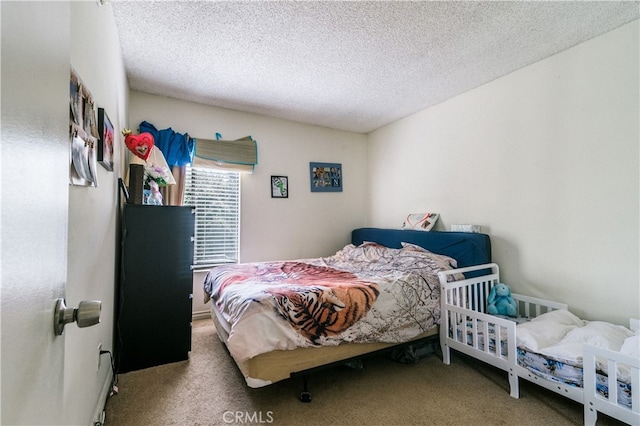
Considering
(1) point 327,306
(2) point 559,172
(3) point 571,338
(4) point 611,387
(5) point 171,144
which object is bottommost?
(4) point 611,387

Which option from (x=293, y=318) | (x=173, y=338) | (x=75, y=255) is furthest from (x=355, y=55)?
(x=173, y=338)

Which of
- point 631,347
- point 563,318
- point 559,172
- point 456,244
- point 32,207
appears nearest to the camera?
point 32,207

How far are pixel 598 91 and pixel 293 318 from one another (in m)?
2.87

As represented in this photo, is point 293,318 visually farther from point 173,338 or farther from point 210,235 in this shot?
point 210,235

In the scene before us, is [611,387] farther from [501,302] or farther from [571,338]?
[501,302]

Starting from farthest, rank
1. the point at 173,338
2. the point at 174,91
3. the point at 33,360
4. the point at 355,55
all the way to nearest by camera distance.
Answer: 1. the point at 174,91
2. the point at 355,55
3. the point at 173,338
4. the point at 33,360

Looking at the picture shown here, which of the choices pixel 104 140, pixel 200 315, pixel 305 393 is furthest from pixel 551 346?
pixel 200 315

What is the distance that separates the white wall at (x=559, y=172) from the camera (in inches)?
82.0

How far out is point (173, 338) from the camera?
7.70 ft

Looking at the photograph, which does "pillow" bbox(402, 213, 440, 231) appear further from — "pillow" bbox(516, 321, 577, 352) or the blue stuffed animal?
"pillow" bbox(516, 321, 577, 352)

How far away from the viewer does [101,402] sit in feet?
5.54

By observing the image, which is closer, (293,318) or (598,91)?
(293,318)

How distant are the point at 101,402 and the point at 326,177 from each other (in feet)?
11.3

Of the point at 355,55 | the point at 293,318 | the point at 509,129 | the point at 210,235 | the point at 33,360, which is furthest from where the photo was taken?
the point at 210,235
